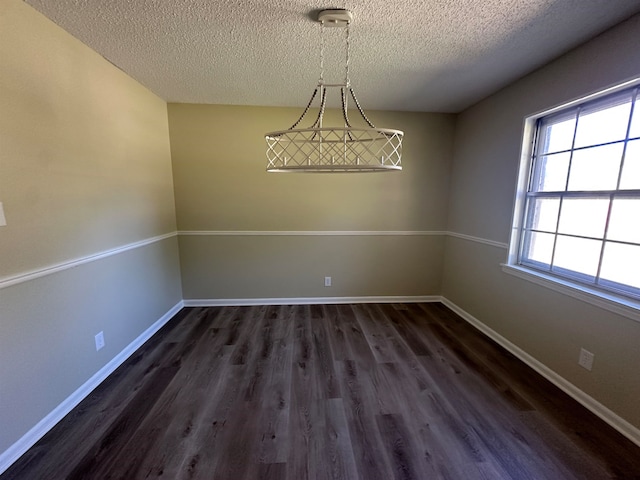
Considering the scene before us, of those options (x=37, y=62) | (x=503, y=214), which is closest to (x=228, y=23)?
(x=37, y=62)

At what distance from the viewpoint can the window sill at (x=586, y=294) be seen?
60.9 inches

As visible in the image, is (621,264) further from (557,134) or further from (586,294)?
(557,134)

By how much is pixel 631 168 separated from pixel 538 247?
847 mm

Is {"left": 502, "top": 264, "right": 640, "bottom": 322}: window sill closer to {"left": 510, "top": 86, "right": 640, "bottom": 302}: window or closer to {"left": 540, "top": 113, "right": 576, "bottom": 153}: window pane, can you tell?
{"left": 510, "top": 86, "right": 640, "bottom": 302}: window

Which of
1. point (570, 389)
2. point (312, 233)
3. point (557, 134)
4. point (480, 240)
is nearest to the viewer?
point (570, 389)

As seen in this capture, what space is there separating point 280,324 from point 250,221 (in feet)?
4.19

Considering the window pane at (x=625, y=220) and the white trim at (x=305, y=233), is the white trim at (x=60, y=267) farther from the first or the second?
the window pane at (x=625, y=220)

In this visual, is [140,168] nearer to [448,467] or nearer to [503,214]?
[448,467]

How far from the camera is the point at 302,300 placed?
3455 mm

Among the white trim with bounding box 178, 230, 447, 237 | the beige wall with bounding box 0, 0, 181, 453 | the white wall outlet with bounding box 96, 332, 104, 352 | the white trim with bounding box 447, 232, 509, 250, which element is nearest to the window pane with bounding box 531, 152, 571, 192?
the white trim with bounding box 447, 232, 509, 250

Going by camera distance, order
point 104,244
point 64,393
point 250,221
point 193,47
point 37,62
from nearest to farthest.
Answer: point 37,62 < point 64,393 < point 193,47 < point 104,244 < point 250,221

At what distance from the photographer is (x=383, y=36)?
68.0 inches

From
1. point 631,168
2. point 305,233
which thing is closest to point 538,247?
point 631,168

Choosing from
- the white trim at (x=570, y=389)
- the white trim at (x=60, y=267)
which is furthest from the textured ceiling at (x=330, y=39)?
the white trim at (x=570, y=389)
